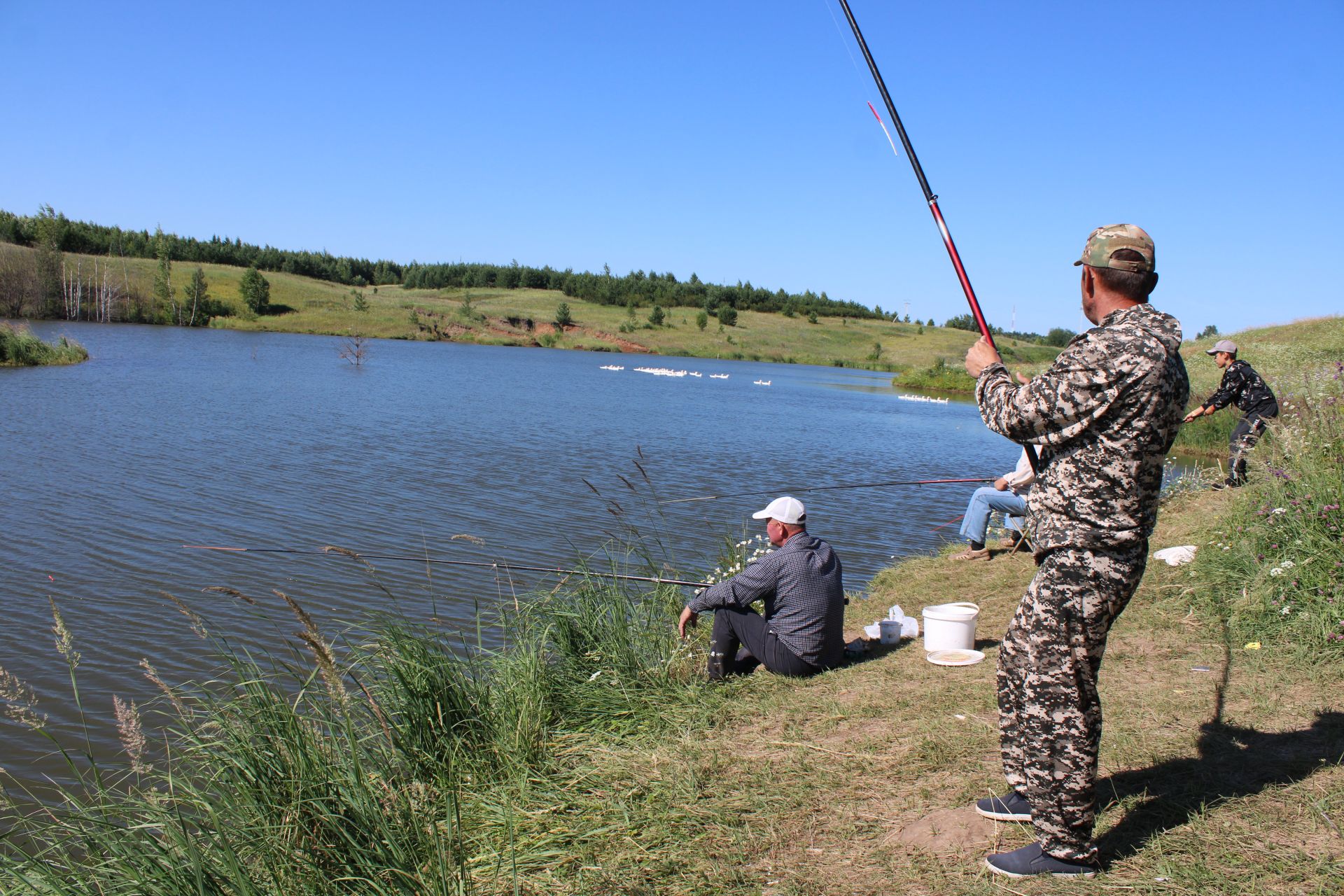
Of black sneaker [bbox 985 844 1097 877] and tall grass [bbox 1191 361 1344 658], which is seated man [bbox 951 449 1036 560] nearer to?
tall grass [bbox 1191 361 1344 658]

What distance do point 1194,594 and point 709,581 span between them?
349 cm

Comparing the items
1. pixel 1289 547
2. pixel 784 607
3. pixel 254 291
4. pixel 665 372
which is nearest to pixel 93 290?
pixel 254 291

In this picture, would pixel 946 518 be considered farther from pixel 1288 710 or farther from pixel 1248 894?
pixel 1248 894

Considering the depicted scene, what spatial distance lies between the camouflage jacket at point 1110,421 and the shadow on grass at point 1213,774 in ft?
3.92

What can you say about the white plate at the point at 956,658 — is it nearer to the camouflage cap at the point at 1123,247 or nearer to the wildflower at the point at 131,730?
the camouflage cap at the point at 1123,247

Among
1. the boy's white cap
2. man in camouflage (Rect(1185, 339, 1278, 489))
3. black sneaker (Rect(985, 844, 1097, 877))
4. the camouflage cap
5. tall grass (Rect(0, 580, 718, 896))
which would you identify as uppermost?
the camouflage cap

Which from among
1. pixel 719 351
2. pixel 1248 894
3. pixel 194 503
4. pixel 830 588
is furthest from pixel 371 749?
pixel 719 351

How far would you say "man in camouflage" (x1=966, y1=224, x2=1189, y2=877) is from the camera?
2812mm

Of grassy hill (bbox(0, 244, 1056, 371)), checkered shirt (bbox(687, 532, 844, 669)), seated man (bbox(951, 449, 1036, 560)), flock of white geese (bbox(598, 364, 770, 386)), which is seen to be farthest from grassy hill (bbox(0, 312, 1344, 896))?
grassy hill (bbox(0, 244, 1056, 371))

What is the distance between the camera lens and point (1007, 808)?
11.0ft

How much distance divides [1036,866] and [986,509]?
663 centimetres

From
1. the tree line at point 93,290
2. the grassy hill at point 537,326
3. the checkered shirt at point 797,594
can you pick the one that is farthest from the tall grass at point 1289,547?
the tree line at point 93,290

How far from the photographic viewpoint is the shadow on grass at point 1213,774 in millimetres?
3336

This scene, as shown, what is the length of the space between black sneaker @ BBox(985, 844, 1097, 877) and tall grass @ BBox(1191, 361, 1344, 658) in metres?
2.94
